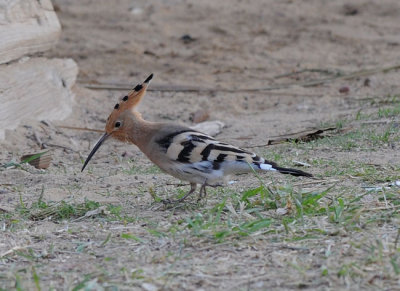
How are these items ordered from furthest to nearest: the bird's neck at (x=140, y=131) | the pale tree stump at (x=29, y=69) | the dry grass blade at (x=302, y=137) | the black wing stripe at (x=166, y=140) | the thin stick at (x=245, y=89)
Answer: the thin stick at (x=245, y=89), the pale tree stump at (x=29, y=69), the dry grass blade at (x=302, y=137), the bird's neck at (x=140, y=131), the black wing stripe at (x=166, y=140)

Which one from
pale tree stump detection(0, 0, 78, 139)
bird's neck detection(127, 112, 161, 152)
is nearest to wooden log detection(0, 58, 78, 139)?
pale tree stump detection(0, 0, 78, 139)

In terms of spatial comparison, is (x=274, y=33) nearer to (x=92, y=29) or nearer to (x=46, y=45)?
(x=92, y=29)

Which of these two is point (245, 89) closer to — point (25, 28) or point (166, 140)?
point (25, 28)

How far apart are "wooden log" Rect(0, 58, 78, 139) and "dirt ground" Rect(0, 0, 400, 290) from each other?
4.8 inches

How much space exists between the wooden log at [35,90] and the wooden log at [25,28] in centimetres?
12

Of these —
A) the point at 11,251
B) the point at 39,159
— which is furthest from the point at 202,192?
the point at 39,159

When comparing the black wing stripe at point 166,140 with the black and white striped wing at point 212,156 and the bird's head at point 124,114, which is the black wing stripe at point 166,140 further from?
the bird's head at point 124,114

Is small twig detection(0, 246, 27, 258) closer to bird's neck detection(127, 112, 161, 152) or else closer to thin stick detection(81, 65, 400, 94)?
bird's neck detection(127, 112, 161, 152)

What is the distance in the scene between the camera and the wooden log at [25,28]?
5.75 meters

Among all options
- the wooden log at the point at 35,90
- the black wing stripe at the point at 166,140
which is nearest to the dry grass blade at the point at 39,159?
the wooden log at the point at 35,90

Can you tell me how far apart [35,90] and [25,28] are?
517mm

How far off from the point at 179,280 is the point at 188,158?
1.16m

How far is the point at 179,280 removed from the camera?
2867mm

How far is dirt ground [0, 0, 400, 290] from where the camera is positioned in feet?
9.67
